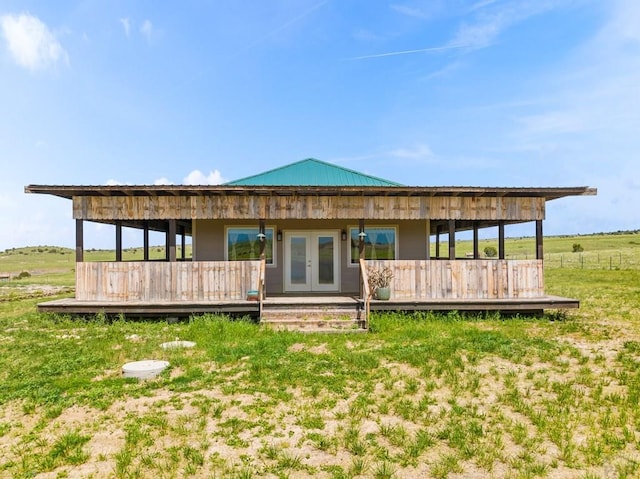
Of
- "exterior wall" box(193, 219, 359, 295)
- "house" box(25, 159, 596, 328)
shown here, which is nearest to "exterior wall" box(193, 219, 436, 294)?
"exterior wall" box(193, 219, 359, 295)

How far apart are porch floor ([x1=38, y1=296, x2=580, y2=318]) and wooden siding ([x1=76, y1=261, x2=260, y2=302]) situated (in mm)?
265

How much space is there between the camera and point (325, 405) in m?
5.28

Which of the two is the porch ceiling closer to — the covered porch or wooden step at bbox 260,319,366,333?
the covered porch

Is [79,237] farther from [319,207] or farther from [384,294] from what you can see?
[384,294]

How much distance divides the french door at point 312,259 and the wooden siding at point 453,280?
2.57m

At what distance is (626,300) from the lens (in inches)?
573

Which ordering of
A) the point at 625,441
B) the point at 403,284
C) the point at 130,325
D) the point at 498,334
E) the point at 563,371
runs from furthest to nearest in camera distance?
1. the point at 403,284
2. the point at 130,325
3. the point at 498,334
4. the point at 563,371
5. the point at 625,441

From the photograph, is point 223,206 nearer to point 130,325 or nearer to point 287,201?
point 287,201

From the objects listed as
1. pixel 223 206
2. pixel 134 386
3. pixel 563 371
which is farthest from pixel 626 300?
pixel 134 386

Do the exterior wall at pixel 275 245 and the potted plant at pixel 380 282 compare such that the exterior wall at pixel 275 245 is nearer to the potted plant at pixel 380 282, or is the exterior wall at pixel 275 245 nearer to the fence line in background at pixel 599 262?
the potted plant at pixel 380 282

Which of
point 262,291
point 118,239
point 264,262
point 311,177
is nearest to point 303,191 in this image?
point 264,262

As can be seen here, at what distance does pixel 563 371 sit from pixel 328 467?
4.65m

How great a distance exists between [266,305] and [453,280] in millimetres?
5002

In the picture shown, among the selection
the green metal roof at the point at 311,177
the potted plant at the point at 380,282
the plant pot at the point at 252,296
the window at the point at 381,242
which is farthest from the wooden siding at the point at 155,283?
the green metal roof at the point at 311,177
